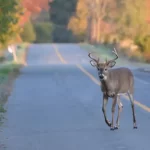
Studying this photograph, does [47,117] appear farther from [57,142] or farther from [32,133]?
[57,142]

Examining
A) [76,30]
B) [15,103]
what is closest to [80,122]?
[15,103]

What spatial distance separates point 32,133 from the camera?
14211mm

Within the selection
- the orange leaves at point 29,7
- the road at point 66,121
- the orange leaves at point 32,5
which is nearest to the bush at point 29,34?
the orange leaves at point 29,7

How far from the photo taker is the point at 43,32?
113m

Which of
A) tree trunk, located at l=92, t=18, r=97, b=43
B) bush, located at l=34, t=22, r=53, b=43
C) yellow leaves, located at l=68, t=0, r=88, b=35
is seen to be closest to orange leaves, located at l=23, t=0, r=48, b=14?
bush, located at l=34, t=22, r=53, b=43

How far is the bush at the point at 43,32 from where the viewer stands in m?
111

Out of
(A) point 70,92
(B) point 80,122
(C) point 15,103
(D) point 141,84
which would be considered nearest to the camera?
(B) point 80,122

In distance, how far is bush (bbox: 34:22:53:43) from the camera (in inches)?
4365

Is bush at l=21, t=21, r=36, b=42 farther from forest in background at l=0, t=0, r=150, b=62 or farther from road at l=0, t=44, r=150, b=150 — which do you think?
road at l=0, t=44, r=150, b=150

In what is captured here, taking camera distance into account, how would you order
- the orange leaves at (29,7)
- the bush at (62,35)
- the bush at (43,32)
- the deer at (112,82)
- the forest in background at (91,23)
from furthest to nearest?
the bush at (62,35)
the bush at (43,32)
the orange leaves at (29,7)
the forest in background at (91,23)
the deer at (112,82)

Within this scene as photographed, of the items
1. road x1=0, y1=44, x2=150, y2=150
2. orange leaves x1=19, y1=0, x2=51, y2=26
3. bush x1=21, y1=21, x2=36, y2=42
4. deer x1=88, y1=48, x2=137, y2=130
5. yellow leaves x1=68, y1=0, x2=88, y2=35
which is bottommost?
bush x1=21, y1=21, x2=36, y2=42

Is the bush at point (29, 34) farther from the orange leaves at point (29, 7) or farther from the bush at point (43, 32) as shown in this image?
the orange leaves at point (29, 7)

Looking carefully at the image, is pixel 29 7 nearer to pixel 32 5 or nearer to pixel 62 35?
pixel 32 5

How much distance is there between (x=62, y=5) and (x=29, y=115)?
98.2m
